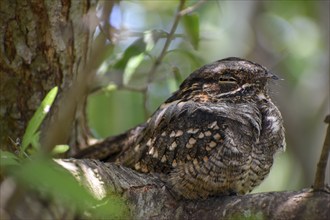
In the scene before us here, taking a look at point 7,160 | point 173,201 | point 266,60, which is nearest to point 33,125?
point 7,160

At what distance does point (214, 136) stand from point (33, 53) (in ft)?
2.96

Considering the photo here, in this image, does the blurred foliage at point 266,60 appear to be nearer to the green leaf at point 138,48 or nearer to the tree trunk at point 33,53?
the green leaf at point 138,48

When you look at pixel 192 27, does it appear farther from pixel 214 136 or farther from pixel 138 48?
pixel 214 136

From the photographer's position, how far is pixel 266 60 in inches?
212

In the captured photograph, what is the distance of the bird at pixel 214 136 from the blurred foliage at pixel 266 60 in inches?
25.9

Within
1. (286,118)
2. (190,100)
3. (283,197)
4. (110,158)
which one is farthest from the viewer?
(286,118)

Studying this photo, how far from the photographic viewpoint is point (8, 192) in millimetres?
1500

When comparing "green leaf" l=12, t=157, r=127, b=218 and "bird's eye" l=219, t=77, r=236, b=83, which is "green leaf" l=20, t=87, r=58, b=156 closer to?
"green leaf" l=12, t=157, r=127, b=218

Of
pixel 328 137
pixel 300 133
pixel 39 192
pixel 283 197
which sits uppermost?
pixel 328 137

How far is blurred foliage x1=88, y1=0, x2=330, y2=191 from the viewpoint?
184 inches

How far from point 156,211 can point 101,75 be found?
1181mm

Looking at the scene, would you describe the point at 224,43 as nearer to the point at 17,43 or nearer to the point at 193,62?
the point at 193,62

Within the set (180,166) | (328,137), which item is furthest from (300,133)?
(328,137)

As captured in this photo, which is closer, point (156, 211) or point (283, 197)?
point (283, 197)
